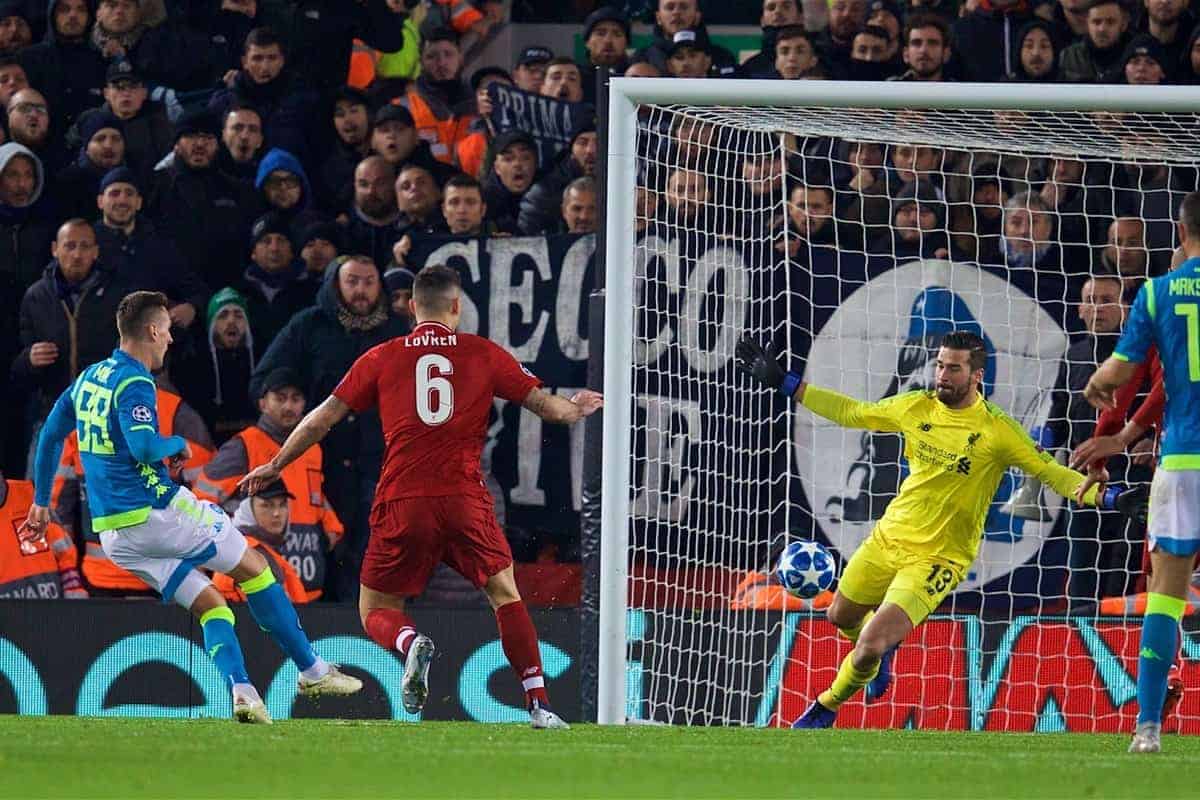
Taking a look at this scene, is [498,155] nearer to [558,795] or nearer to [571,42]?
[571,42]

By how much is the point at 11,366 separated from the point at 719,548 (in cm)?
396

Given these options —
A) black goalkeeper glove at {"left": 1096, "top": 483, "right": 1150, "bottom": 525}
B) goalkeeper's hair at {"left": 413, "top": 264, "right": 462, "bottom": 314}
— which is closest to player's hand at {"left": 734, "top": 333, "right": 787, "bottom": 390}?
goalkeeper's hair at {"left": 413, "top": 264, "right": 462, "bottom": 314}

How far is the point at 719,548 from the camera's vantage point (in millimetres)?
10273

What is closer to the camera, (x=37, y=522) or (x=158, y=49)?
(x=37, y=522)

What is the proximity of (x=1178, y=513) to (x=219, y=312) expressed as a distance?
19.0ft

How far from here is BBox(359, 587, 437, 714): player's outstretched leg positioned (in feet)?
26.3

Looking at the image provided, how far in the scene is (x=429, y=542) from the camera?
8.12 m

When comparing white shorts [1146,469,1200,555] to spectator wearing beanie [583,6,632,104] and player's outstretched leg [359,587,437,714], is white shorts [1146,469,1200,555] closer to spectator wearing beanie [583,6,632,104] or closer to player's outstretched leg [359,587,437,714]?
player's outstretched leg [359,587,437,714]

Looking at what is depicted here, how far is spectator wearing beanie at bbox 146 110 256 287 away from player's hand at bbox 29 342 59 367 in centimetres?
105

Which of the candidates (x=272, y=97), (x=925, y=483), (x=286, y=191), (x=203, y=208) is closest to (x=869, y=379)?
(x=925, y=483)

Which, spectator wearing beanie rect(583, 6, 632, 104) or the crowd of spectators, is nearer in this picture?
the crowd of spectators

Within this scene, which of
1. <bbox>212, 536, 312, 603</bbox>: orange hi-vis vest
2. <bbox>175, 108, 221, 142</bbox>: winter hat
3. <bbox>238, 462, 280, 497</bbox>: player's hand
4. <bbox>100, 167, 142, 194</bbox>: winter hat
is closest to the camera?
<bbox>238, 462, 280, 497</bbox>: player's hand

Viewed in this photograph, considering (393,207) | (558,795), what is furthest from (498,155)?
(558,795)

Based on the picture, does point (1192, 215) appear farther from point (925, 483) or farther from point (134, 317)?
point (134, 317)
